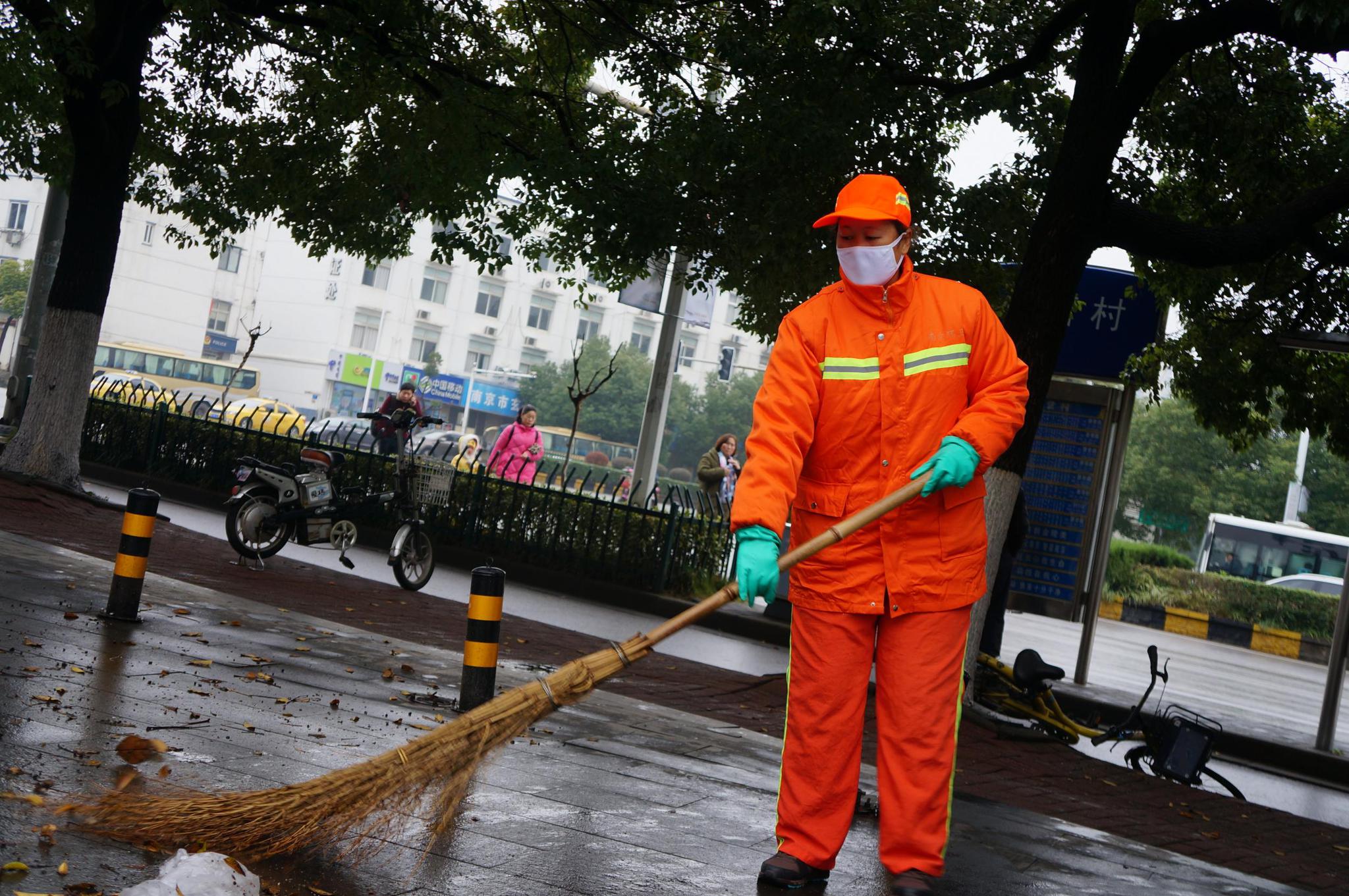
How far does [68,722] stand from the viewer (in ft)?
15.2

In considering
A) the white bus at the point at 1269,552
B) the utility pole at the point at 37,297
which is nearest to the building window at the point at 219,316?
the white bus at the point at 1269,552

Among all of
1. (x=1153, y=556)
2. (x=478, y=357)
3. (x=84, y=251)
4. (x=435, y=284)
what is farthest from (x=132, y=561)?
(x=478, y=357)

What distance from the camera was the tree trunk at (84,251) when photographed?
12.4 meters

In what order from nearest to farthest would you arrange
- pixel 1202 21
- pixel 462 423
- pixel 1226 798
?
pixel 1226 798, pixel 1202 21, pixel 462 423

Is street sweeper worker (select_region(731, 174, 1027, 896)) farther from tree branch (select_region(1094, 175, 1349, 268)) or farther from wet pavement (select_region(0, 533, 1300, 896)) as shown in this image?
tree branch (select_region(1094, 175, 1349, 268))

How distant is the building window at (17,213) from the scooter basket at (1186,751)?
218ft

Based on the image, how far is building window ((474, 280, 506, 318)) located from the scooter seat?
63.3 metres

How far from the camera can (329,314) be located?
69938 mm

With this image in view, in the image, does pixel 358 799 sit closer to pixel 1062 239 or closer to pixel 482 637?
pixel 482 637

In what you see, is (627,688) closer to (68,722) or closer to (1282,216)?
(68,722)

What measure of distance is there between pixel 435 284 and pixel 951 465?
231ft

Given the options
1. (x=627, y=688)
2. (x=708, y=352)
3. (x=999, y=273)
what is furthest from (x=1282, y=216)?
(x=708, y=352)

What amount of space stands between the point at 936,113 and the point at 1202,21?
2.11m

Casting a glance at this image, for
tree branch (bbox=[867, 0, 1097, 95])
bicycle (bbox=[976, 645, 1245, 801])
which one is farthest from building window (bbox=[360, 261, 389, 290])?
bicycle (bbox=[976, 645, 1245, 801])
